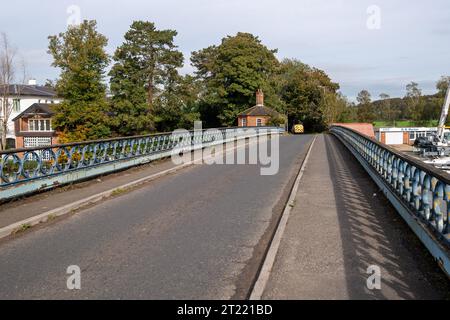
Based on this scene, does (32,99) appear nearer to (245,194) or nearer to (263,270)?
(245,194)

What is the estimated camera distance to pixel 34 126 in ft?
228

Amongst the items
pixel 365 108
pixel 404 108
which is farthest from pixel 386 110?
pixel 365 108

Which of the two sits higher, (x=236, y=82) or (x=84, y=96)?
(x=236, y=82)

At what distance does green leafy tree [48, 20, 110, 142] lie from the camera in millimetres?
53000

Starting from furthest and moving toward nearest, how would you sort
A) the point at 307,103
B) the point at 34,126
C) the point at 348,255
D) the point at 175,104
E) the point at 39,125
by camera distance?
the point at 307,103, the point at 34,126, the point at 39,125, the point at 175,104, the point at 348,255

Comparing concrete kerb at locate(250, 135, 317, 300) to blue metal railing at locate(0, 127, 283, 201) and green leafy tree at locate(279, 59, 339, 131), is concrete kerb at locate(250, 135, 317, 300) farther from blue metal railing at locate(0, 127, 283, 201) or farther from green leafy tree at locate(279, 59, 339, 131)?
green leafy tree at locate(279, 59, 339, 131)

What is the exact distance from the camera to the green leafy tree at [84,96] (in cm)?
5300

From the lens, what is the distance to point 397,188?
9484 mm

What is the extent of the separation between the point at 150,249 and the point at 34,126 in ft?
226

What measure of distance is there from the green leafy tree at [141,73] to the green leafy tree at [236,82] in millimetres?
18811

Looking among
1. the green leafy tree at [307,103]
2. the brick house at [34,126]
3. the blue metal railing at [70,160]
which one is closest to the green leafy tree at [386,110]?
the green leafy tree at [307,103]

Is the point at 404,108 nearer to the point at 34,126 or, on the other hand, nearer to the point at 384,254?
the point at 34,126

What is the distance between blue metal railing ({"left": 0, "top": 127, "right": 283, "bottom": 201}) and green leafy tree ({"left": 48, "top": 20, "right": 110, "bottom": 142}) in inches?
1353
